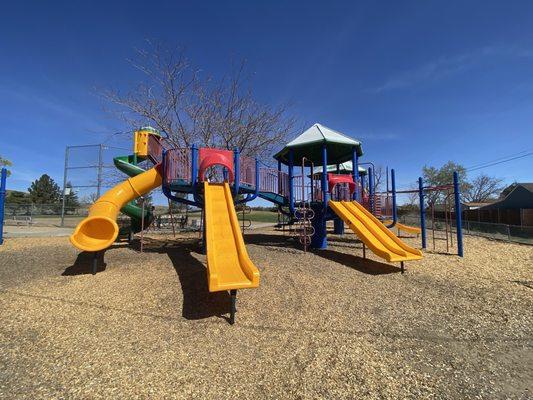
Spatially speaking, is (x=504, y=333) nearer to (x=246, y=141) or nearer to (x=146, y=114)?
(x=246, y=141)

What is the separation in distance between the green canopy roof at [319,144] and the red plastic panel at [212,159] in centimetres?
369

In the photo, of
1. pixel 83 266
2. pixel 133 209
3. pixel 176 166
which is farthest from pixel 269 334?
pixel 133 209

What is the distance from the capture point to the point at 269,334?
4.10m

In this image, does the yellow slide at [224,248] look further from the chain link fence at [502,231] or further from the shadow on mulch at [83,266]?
the chain link fence at [502,231]

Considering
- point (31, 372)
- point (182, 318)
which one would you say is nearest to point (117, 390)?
point (31, 372)

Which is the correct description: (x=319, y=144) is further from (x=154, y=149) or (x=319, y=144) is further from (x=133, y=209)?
(x=133, y=209)

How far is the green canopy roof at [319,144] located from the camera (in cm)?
1101

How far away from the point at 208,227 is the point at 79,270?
3720 mm

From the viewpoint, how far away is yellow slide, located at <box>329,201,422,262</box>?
7.09m

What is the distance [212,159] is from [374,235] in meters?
4.89

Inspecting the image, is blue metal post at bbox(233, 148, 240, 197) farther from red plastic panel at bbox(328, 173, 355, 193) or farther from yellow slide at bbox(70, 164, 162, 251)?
red plastic panel at bbox(328, 173, 355, 193)

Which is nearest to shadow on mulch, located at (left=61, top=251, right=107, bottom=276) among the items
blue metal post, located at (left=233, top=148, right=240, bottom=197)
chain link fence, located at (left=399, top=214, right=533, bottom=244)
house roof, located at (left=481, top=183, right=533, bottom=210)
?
blue metal post, located at (left=233, top=148, right=240, bottom=197)

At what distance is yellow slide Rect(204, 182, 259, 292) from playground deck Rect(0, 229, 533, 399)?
596mm

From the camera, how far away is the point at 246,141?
17.7m
